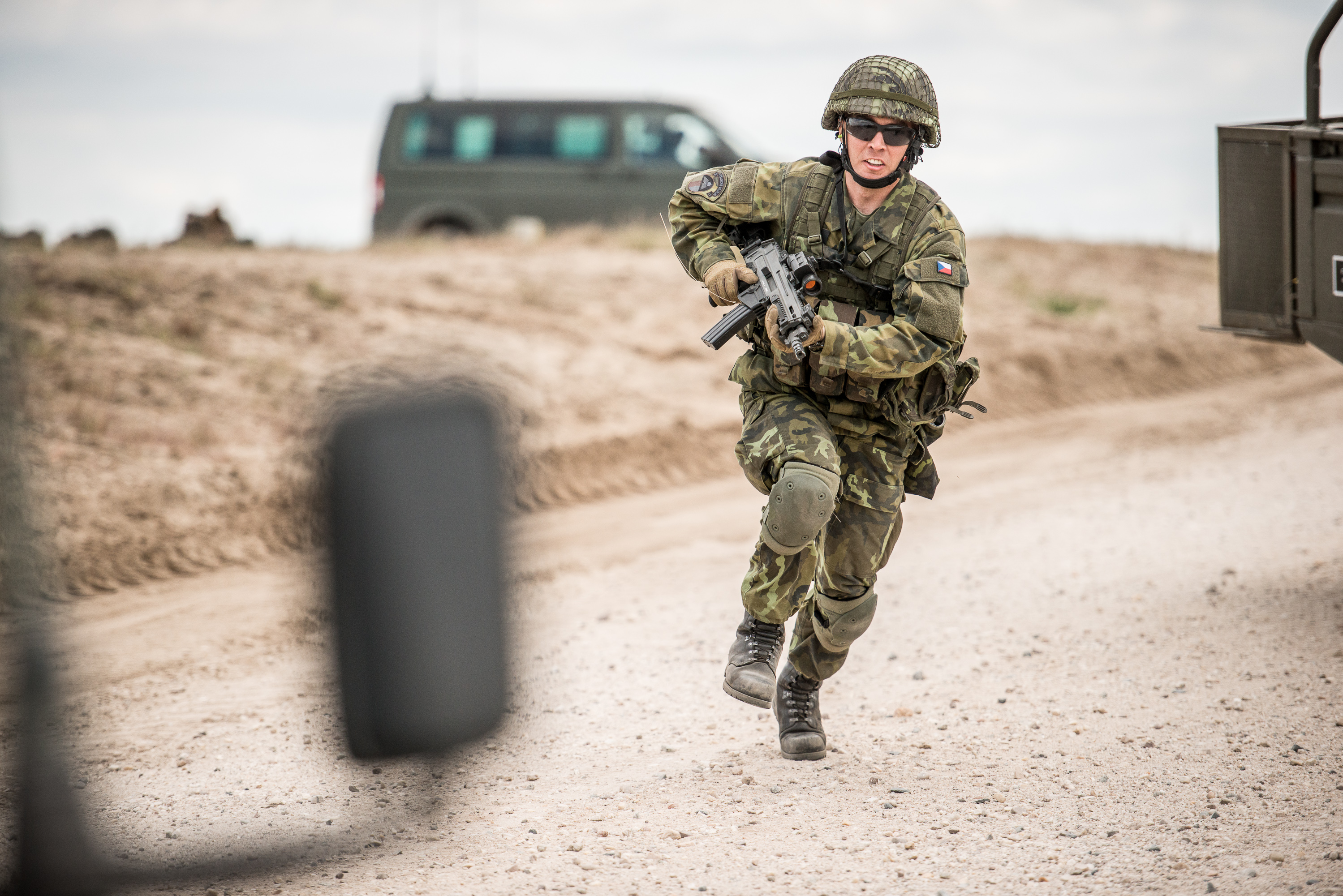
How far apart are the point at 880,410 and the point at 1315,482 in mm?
5641

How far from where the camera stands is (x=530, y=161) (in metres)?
14.1

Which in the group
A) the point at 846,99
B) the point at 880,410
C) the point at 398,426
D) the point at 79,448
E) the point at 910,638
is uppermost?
the point at 846,99

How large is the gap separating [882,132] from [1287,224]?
2.90m

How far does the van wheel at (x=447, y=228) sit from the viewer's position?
14.4 metres

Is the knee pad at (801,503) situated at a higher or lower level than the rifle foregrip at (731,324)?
lower

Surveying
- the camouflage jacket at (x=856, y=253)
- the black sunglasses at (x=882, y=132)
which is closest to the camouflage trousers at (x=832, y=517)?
the camouflage jacket at (x=856, y=253)

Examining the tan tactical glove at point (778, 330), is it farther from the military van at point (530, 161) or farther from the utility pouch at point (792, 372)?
the military van at point (530, 161)

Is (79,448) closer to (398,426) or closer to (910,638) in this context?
(910,638)

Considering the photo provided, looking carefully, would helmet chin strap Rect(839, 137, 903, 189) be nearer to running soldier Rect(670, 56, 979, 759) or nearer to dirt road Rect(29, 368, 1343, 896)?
running soldier Rect(670, 56, 979, 759)

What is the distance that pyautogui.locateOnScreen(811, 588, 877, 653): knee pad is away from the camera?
3.83 meters

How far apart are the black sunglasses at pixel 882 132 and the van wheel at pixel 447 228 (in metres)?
11.3

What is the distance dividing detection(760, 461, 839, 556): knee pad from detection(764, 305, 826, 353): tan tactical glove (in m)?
0.35

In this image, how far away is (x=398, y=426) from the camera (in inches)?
60.4

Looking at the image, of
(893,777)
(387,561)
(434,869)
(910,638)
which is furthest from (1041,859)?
(387,561)
